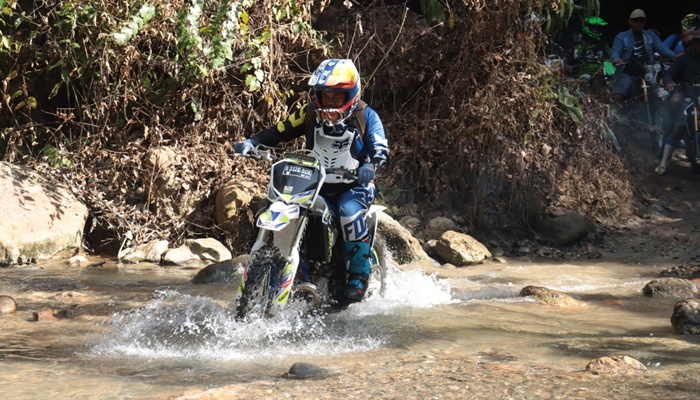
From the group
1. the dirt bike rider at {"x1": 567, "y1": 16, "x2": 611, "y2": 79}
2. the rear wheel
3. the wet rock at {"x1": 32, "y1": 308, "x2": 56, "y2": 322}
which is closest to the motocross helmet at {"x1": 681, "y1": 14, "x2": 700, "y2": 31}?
the dirt bike rider at {"x1": 567, "y1": 16, "x2": 611, "y2": 79}

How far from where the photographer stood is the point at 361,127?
572cm

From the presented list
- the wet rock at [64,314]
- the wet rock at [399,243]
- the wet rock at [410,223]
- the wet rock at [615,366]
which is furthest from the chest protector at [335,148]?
the wet rock at [410,223]

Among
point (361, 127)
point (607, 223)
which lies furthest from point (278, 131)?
point (607, 223)

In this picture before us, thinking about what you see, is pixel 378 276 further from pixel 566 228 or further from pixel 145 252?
pixel 566 228

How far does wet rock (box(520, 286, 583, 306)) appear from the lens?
638cm

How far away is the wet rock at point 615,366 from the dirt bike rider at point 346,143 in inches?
77.1

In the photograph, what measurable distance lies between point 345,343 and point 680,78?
8.88m

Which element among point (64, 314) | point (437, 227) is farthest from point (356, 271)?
point (437, 227)

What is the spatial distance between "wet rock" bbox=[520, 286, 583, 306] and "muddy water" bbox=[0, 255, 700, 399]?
0.11m

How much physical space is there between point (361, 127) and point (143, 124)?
436 cm

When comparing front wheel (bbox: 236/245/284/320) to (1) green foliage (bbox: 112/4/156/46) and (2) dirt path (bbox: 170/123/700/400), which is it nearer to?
(2) dirt path (bbox: 170/123/700/400)

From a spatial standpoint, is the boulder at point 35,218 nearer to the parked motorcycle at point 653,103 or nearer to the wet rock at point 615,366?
the wet rock at point 615,366

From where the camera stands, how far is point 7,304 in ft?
18.3

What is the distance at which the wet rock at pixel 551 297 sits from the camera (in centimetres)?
638
